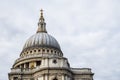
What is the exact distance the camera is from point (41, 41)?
99000 millimetres

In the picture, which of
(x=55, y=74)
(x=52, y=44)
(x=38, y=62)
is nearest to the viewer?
(x=55, y=74)

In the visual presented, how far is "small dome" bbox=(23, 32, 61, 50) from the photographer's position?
98.6 m

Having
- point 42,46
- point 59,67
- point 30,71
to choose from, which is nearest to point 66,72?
point 59,67

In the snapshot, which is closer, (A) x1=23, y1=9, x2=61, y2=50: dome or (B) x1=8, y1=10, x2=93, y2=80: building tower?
(B) x1=8, y1=10, x2=93, y2=80: building tower

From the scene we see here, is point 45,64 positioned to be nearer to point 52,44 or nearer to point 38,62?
point 38,62

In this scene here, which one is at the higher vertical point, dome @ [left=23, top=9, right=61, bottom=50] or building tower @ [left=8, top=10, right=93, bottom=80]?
dome @ [left=23, top=9, right=61, bottom=50]

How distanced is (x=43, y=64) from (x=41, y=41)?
16.2 metres

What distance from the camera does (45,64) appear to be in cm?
8344

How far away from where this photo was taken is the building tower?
82375 mm

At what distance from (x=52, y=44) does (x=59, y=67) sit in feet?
58.5

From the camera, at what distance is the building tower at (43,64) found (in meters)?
82.4

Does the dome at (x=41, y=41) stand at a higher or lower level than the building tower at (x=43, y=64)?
higher

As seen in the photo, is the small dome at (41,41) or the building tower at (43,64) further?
the small dome at (41,41)

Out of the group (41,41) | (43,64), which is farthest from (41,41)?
(43,64)
